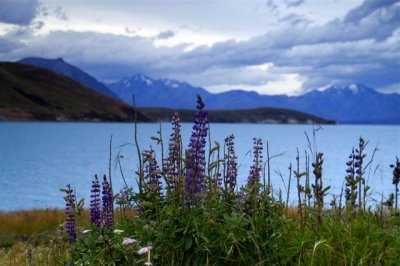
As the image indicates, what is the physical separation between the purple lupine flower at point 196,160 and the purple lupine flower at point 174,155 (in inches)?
10.1

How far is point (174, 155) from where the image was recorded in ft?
21.4

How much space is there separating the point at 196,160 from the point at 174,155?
716 mm

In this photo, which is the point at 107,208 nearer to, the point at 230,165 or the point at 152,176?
the point at 152,176

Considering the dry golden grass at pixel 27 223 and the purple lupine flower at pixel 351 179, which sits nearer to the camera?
the purple lupine flower at pixel 351 179

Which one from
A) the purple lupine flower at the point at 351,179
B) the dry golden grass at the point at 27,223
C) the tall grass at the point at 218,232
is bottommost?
the dry golden grass at the point at 27,223

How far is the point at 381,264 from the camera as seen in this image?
547 cm

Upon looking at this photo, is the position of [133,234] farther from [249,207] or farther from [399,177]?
[399,177]

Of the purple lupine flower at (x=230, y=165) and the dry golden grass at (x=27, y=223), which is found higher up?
the purple lupine flower at (x=230, y=165)

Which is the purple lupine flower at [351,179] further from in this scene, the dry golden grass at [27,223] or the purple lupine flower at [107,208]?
the dry golden grass at [27,223]

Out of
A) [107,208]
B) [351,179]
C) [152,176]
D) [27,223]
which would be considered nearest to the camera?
Answer: [351,179]

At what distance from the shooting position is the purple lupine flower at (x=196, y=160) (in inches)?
223

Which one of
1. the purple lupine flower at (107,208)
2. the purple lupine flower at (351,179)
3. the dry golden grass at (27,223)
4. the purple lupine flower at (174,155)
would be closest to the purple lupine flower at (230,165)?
the purple lupine flower at (174,155)

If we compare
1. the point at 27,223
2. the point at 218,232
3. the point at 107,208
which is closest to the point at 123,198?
the point at 107,208

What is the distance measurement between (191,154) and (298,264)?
1.63m
